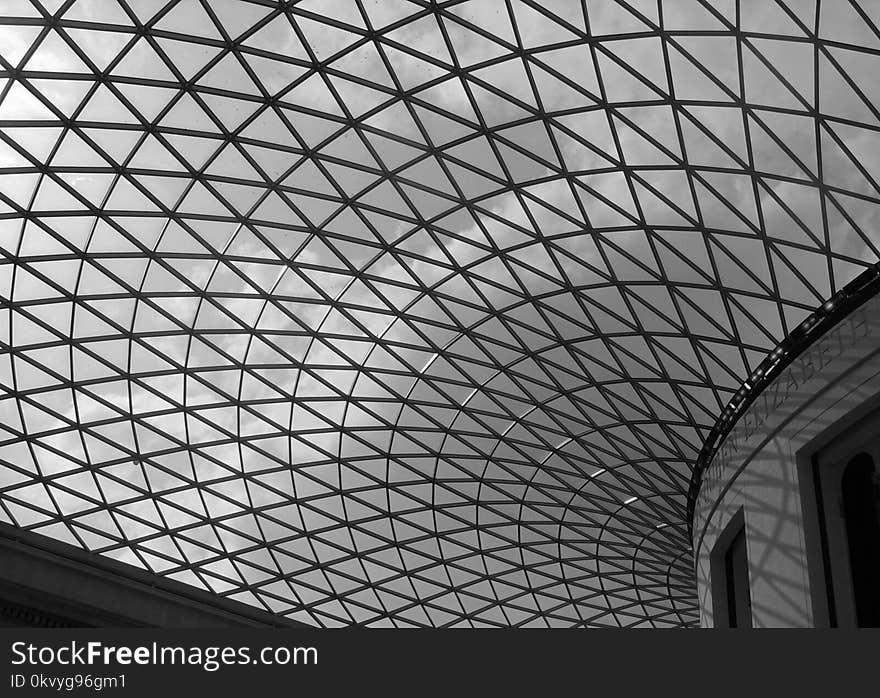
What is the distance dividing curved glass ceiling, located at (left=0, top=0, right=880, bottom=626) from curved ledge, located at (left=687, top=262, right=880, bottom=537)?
1.91ft

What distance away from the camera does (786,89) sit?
2228 centimetres

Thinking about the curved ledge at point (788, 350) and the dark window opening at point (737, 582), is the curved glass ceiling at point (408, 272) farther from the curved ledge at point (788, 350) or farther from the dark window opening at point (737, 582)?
the dark window opening at point (737, 582)

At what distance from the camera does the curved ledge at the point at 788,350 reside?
23844mm

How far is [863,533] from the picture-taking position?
2266 cm

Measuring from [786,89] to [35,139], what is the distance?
2108cm

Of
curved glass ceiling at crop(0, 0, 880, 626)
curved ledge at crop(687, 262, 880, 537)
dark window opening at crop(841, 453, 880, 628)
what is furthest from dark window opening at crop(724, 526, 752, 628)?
dark window opening at crop(841, 453, 880, 628)

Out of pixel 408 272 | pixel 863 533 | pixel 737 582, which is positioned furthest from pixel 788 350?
pixel 408 272

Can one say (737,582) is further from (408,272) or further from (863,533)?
(408,272)

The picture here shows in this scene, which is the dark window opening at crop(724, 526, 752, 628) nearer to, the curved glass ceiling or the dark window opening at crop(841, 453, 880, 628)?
the curved glass ceiling

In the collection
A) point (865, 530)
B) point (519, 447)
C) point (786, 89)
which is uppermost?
point (786, 89)

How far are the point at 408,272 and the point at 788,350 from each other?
1265 cm

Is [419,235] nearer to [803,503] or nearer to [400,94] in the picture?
[400,94]

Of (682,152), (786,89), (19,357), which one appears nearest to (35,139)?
(19,357)

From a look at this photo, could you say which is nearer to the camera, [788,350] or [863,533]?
[863,533]
